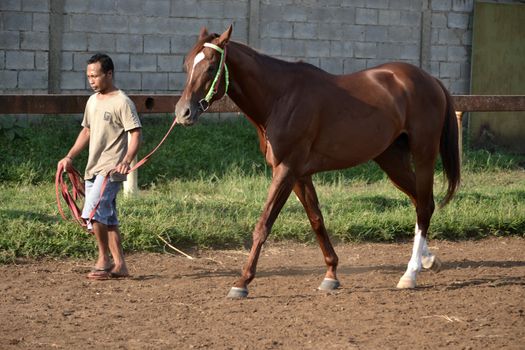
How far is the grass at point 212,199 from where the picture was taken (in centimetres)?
855

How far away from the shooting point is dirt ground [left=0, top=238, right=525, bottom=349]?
579 centimetres

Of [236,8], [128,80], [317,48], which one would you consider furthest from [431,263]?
[317,48]

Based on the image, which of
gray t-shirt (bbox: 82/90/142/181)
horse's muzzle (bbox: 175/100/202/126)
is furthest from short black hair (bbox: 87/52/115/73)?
horse's muzzle (bbox: 175/100/202/126)

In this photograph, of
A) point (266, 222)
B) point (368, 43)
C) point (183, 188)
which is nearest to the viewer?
point (266, 222)

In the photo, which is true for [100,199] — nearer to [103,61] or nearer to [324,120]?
[103,61]

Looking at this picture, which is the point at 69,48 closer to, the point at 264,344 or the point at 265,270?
the point at 265,270

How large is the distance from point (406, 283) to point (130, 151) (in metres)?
2.27

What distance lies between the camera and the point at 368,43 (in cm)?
1495

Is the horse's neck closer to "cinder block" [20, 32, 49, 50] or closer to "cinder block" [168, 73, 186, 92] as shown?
"cinder block" [20, 32, 49, 50]

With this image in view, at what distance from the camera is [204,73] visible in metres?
6.83

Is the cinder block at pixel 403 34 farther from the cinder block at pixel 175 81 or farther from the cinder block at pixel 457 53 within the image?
the cinder block at pixel 175 81

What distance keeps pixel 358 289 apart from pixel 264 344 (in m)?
1.83

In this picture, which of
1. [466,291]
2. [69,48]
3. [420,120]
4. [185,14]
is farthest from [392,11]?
[466,291]

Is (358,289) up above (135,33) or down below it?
below
